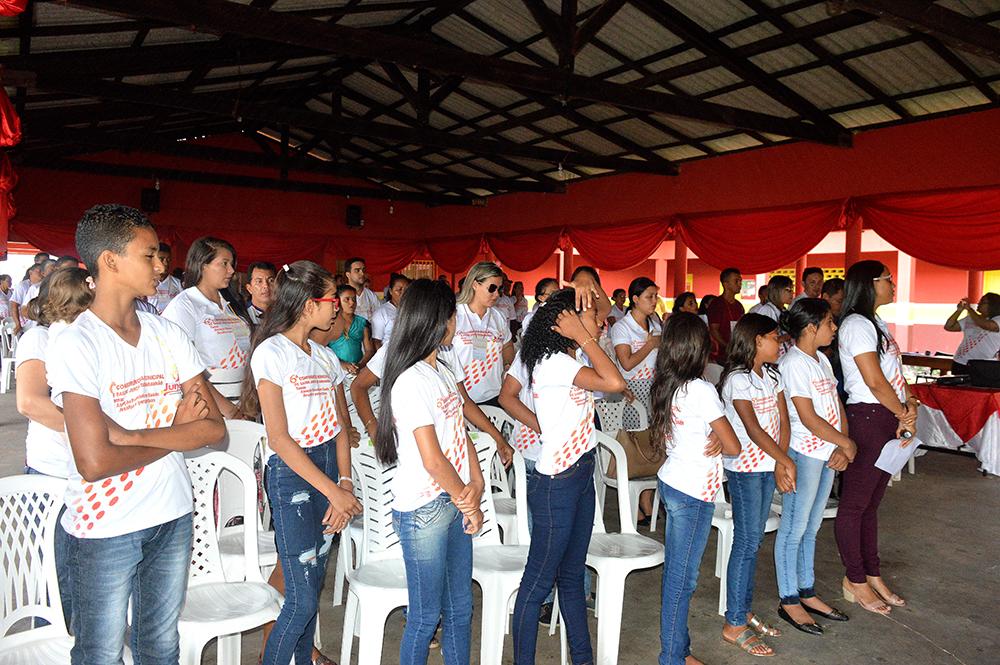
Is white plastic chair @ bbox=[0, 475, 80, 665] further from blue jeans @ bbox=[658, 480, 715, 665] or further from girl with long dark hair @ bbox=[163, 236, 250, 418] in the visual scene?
blue jeans @ bbox=[658, 480, 715, 665]

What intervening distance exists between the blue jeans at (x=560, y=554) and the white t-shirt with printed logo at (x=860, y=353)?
151cm

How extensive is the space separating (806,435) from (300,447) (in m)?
2.11

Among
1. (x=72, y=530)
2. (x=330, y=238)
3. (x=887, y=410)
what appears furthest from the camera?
(x=330, y=238)

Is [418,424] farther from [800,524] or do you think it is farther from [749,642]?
[800,524]

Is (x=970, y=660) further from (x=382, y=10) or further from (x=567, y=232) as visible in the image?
(x=567, y=232)

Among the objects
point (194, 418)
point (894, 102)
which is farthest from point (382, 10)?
point (194, 418)

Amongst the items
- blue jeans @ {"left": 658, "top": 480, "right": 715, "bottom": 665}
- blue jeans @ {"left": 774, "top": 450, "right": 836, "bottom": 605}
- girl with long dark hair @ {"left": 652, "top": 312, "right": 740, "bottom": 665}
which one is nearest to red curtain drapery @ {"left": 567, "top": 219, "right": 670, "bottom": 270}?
blue jeans @ {"left": 774, "top": 450, "right": 836, "bottom": 605}

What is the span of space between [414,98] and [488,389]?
630 centimetres

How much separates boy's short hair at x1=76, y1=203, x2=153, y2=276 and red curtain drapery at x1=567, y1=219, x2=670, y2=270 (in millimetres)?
9315

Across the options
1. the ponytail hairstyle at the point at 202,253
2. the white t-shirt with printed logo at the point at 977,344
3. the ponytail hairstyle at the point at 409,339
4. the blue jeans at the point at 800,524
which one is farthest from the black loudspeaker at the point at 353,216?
the ponytail hairstyle at the point at 409,339

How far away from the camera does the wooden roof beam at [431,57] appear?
485cm

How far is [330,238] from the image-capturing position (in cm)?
1474

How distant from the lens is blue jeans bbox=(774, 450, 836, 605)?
316 centimetres

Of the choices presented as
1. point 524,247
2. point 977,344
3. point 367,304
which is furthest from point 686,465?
point 524,247
